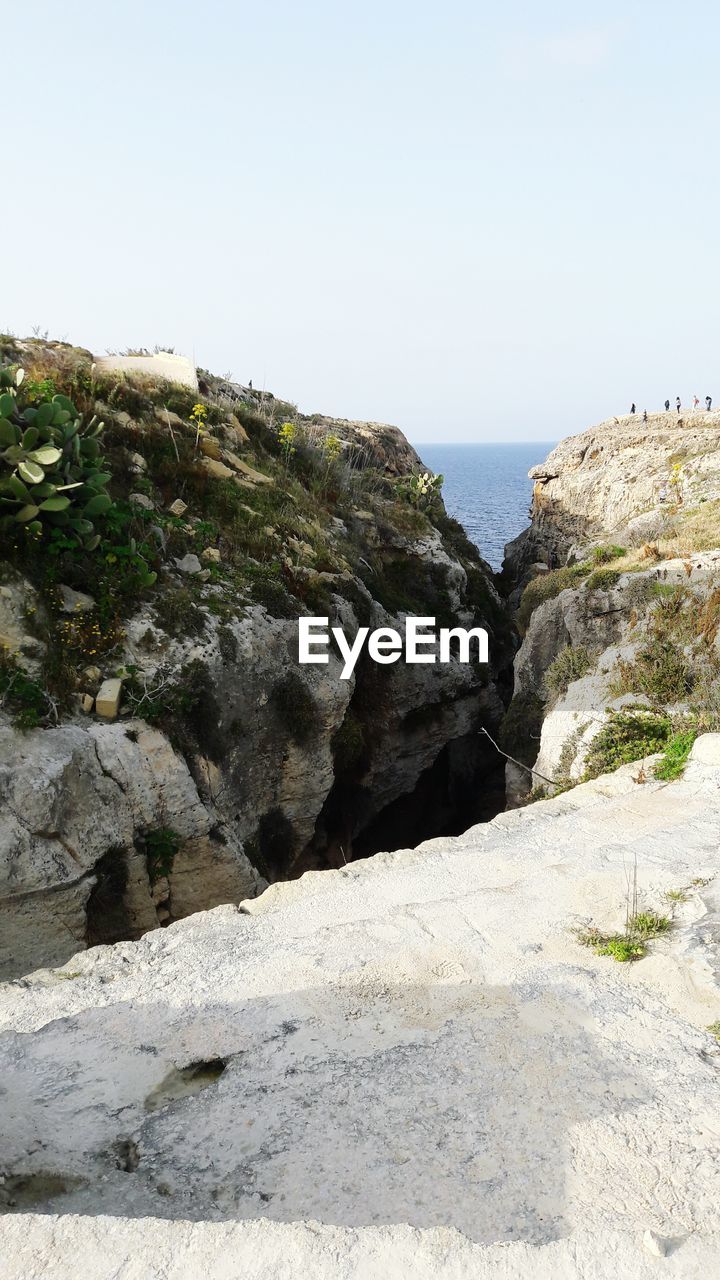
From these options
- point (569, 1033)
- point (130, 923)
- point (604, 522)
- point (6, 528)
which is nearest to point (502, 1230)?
point (569, 1033)

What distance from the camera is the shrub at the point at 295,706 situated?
14.7 meters

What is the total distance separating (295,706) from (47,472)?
5.84 meters

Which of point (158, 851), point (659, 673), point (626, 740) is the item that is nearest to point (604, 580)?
point (659, 673)

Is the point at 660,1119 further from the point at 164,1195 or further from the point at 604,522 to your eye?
the point at 604,522

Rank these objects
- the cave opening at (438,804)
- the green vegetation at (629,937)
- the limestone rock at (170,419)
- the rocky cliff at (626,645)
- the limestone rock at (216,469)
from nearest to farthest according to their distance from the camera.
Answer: the green vegetation at (629,937) → the rocky cliff at (626,645) → the limestone rock at (216,469) → the limestone rock at (170,419) → the cave opening at (438,804)

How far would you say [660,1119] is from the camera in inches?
203

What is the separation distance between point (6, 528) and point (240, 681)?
15.0 ft

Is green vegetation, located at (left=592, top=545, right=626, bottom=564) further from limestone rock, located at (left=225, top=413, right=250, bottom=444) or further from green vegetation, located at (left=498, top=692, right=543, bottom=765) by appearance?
limestone rock, located at (left=225, top=413, right=250, bottom=444)

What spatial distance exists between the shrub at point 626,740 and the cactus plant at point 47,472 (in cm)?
916

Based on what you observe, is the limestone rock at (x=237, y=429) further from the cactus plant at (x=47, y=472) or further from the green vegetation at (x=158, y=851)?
the green vegetation at (x=158, y=851)

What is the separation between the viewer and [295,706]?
14.8 m

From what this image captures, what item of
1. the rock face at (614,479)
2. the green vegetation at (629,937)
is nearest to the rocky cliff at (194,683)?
the green vegetation at (629,937)

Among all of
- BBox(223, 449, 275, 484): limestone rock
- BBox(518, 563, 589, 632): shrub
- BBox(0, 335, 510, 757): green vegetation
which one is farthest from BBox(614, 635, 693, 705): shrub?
BBox(223, 449, 275, 484): limestone rock

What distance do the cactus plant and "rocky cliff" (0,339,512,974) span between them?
7 centimetres
